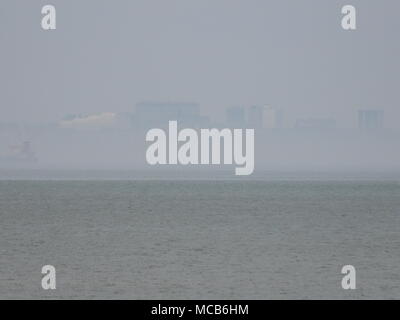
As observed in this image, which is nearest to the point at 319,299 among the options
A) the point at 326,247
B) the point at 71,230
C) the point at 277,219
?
the point at 326,247

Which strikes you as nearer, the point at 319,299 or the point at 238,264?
the point at 319,299

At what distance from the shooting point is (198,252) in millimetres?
57531

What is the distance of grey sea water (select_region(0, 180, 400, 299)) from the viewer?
41.6 metres

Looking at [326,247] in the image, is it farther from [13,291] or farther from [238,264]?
[13,291]

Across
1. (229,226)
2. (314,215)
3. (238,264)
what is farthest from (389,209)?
(238,264)

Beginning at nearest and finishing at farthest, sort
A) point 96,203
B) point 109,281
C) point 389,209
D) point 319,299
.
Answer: point 319,299, point 109,281, point 389,209, point 96,203

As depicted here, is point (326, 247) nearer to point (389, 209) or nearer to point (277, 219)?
point (277, 219)

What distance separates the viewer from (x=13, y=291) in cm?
4025

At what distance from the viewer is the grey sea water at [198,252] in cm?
4156

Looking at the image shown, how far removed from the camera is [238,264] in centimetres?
5134
